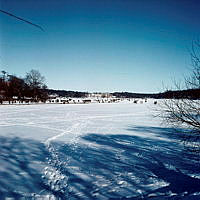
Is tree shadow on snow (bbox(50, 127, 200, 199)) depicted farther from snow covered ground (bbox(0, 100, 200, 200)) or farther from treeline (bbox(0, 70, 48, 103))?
treeline (bbox(0, 70, 48, 103))

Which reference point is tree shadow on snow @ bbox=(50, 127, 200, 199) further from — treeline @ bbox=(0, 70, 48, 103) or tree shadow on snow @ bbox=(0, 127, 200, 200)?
treeline @ bbox=(0, 70, 48, 103)

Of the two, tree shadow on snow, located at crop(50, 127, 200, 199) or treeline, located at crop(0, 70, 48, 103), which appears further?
treeline, located at crop(0, 70, 48, 103)

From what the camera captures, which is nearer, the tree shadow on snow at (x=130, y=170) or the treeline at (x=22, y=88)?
the tree shadow on snow at (x=130, y=170)

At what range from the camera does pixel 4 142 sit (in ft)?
25.5

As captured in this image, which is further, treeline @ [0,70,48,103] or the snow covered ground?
treeline @ [0,70,48,103]

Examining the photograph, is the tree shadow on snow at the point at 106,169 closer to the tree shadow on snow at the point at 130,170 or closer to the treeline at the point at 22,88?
the tree shadow on snow at the point at 130,170

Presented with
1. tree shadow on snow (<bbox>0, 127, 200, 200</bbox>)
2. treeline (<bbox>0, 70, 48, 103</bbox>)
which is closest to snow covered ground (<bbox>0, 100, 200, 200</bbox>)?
tree shadow on snow (<bbox>0, 127, 200, 200</bbox>)

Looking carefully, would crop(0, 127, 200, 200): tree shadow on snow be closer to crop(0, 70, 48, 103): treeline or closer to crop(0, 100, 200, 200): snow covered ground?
crop(0, 100, 200, 200): snow covered ground

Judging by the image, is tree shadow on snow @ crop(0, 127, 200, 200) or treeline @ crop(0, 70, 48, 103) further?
treeline @ crop(0, 70, 48, 103)

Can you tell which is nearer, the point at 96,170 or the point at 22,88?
the point at 96,170

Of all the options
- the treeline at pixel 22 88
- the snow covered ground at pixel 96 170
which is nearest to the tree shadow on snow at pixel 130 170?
the snow covered ground at pixel 96 170

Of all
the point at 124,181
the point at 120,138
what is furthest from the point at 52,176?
the point at 120,138

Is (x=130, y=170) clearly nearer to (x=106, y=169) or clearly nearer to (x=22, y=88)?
(x=106, y=169)

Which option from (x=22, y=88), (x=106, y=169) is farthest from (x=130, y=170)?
(x=22, y=88)
